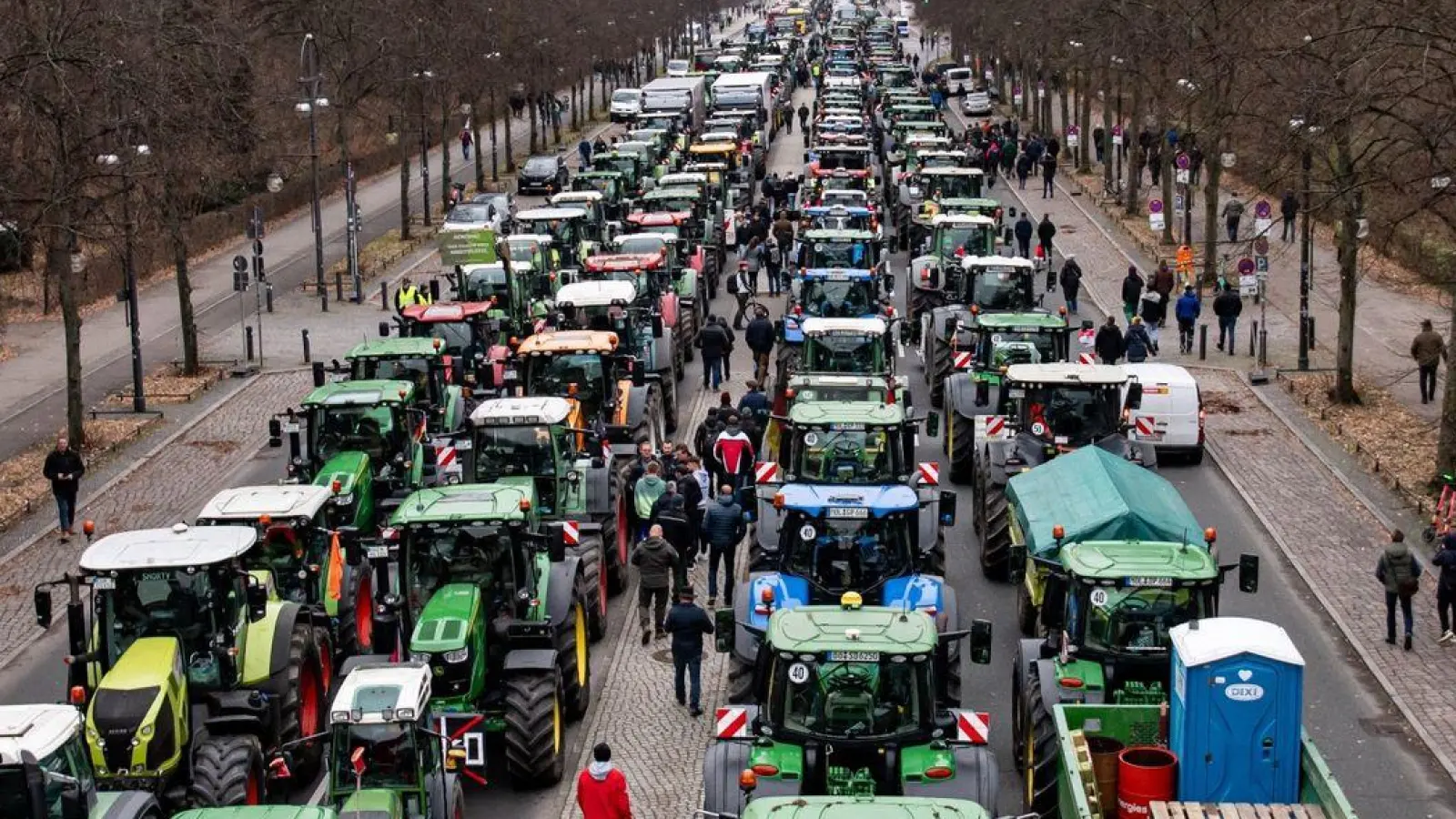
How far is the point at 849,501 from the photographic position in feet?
70.8

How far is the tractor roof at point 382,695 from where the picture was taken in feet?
55.3

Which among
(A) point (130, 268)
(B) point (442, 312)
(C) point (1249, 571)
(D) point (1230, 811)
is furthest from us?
(A) point (130, 268)

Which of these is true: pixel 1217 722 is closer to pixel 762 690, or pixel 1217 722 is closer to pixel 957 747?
pixel 957 747

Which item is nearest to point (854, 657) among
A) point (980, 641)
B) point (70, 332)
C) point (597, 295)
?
point (980, 641)

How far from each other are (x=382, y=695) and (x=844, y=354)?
15785 mm

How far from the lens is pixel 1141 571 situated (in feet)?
62.8

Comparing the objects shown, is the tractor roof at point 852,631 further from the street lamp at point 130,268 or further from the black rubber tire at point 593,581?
the street lamp at point 130,268

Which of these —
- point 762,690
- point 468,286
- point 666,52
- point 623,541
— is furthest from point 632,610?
point 666,52

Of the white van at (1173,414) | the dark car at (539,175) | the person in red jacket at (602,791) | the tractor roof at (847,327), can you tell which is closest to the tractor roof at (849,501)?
the person in red jacket at (602,791)

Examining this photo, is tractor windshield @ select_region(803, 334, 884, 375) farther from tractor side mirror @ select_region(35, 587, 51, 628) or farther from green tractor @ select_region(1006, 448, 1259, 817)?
tractor side mirror @ select_region(35, 587, 51, 628)

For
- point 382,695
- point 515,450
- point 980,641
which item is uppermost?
point 515,450

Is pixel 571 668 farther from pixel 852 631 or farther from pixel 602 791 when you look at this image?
pixel 852 631

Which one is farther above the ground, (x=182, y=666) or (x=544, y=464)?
(x=544, y=464)

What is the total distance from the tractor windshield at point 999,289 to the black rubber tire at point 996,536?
1044cm
